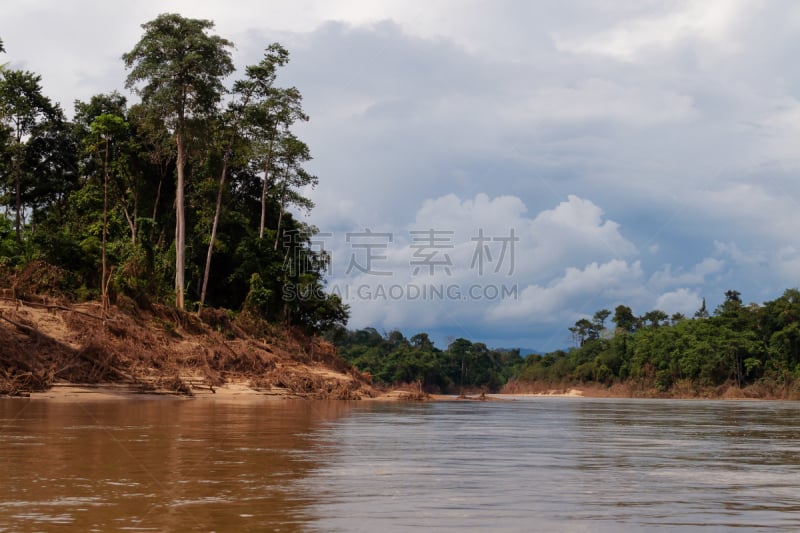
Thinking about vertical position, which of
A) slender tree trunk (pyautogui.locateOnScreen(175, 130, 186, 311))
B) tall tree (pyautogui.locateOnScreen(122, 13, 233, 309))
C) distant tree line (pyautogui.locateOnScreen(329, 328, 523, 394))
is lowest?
distant tree line (pyautogui.locateOnScreen(329, 328, 523, 394))

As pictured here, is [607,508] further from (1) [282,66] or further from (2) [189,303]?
(1) [282,66]

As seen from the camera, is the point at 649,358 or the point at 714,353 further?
the point at 649,358

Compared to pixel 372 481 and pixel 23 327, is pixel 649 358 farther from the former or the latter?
pixel 372 481

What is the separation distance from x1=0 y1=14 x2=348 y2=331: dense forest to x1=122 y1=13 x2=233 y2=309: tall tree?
51 millimetres

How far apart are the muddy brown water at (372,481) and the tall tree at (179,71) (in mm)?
25721

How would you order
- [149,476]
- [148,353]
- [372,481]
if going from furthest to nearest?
[148,353]
[372,481]
[149,476]

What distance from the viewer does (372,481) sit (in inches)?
308

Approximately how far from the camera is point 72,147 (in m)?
49.2

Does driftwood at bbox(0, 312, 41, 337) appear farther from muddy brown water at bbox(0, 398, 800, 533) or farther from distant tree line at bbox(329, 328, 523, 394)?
distant tree line at bbox(329, 328, 523, 394)

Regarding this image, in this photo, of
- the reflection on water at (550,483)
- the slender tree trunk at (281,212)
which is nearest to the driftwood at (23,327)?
the reflection on water at (550,483)

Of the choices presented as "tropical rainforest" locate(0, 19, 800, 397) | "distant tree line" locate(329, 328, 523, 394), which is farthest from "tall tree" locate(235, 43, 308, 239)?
"distant tree line" locate(329, 328, 523, 394)

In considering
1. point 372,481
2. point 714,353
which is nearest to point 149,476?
point 372,481

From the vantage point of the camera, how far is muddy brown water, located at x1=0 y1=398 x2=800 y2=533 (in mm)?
5746

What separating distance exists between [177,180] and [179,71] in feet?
31.0
